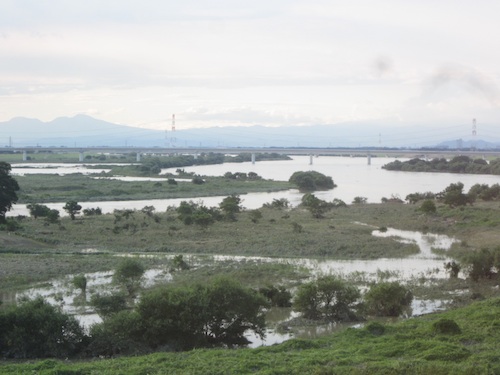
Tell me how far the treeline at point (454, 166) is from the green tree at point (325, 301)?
67.3 m

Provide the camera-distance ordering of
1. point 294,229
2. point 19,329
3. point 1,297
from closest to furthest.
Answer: point 19,329 → point 1,297 → point 294,229

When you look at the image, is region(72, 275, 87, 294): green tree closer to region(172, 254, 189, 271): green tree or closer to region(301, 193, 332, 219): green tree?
region(172, 254, 189, 271): green tree

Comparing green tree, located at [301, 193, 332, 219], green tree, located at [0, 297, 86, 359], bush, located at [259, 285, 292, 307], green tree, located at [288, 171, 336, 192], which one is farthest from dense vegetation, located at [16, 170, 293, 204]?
green tree, located at [0, 297, 86, 359]

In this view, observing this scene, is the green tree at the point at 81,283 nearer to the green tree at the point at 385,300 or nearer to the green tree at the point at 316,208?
the green tree at the point at 385,300

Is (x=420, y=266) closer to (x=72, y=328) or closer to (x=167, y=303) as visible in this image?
(x=167, y=303)

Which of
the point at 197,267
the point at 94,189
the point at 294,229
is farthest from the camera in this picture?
the point at 94,189

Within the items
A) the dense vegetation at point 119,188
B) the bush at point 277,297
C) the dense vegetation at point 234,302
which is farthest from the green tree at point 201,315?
the dense vegetation at point 119,188

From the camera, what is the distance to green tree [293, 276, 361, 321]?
49.6ft

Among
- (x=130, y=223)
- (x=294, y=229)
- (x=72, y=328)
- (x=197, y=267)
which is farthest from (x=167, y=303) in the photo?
(x=130, y=223)

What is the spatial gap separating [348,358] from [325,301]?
4653 mm

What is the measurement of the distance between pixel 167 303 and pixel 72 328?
1.86m

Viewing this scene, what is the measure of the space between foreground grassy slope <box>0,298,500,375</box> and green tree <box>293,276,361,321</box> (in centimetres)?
219

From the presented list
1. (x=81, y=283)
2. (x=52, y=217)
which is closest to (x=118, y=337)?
(x=81, y=283)

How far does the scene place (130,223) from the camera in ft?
101
